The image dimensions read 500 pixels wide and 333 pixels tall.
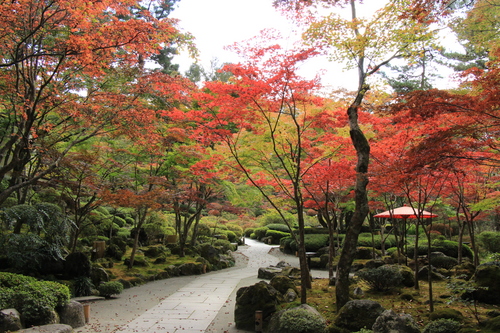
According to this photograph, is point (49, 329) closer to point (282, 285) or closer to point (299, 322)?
point (299, 322)

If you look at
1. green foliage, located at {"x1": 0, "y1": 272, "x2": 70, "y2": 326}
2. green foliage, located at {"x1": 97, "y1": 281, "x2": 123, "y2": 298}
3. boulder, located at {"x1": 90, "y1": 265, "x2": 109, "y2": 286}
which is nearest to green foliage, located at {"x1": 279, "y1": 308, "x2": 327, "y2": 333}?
green foliage, located at {"x1": 0, "y1": 272, "x2": 70, "y2": 326}

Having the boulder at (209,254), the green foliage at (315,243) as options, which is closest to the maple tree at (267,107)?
the boulder at (209,254)

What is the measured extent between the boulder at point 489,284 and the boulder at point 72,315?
742 cm

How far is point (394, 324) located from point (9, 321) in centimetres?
579

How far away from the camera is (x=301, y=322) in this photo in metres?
4.98

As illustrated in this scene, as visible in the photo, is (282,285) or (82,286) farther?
(82,286)

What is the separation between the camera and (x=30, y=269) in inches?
314

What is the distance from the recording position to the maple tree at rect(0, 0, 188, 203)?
5676 millimetres

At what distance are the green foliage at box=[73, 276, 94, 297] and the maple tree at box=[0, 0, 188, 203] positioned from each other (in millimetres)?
2964

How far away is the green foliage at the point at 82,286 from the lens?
834 centimetres

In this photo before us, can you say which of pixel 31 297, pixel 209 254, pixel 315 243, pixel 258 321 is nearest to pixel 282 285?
pixel 258 321

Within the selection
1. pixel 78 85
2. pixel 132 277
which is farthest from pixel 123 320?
pixel 78 85

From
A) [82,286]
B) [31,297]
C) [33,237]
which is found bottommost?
[82,286]

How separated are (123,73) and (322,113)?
4832mm
